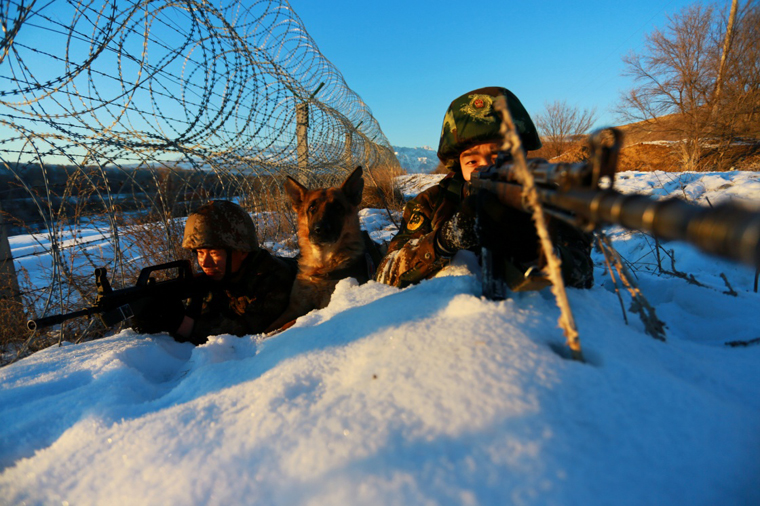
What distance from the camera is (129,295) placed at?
2.32 m

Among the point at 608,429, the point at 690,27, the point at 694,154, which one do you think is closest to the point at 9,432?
the point at 608,429

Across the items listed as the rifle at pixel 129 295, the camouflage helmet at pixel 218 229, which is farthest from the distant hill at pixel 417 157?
the rifle at pixel 129 295

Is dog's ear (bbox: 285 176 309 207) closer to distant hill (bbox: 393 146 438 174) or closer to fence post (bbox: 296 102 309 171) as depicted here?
fence post (bbox: 296 102 309 171)

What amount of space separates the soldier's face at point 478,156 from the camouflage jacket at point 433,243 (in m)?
0.23

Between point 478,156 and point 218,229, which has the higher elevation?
point 478,156

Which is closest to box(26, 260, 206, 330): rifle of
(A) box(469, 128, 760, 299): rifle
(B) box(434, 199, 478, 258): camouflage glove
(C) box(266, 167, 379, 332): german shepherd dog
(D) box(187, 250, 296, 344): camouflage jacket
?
(D) box(187, 250, 296, 344): camouflage jacket

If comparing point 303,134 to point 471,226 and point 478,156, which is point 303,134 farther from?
point 471,226

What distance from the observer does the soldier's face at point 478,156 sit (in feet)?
7.73

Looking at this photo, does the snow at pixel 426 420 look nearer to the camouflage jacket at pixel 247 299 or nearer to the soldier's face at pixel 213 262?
the camouflage jacket at pixel 247 299

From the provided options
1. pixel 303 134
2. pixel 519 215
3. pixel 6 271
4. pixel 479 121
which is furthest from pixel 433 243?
pixel 303 134

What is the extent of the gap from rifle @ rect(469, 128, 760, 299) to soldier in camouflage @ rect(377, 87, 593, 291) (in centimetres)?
26

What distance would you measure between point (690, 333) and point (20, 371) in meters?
3.40

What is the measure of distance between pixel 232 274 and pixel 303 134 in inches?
172

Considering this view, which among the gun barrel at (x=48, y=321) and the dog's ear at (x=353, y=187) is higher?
the dog's ear at (x=353, y=187)
